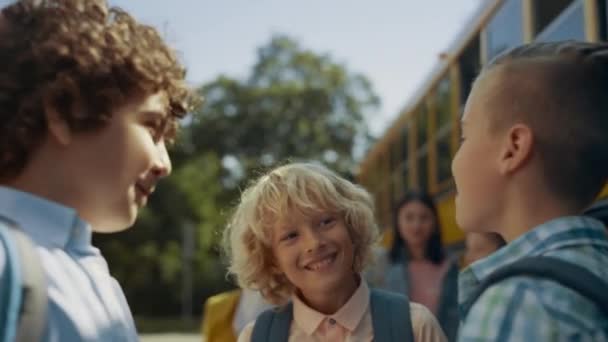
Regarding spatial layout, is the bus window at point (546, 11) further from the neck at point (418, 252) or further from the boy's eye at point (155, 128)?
the boy's eye at point (155, 128)

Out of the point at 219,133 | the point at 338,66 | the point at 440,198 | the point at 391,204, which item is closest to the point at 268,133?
the point at 219,133

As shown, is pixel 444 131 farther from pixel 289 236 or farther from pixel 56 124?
pixel 56 124

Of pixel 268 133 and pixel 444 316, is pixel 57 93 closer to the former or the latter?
pixel 444 316

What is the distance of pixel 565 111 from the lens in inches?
53.8

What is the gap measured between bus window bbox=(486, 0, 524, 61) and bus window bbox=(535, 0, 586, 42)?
1.47ft

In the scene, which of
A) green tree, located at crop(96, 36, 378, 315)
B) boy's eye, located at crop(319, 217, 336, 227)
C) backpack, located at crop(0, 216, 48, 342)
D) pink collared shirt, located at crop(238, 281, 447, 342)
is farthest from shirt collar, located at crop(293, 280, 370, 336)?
green tree, located at crop(96, 36, 378, 315)

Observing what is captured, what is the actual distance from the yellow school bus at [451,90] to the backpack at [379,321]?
1.58 meters

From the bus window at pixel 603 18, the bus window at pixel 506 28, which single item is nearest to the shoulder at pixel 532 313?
the bus window at pixel 603 18

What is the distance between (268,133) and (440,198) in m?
27.8

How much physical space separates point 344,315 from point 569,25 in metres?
2.21

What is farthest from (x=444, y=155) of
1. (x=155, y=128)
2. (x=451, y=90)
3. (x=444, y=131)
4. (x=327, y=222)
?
(x=155, y=128)

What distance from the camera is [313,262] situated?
229 centimetres

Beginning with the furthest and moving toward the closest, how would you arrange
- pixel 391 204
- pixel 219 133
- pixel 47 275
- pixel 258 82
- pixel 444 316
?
pixel 258 82 < pixel 219 133 < pixel 391 204 < pixel 444 316 < pixel 47 275

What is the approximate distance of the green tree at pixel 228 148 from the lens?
93.4 ft
